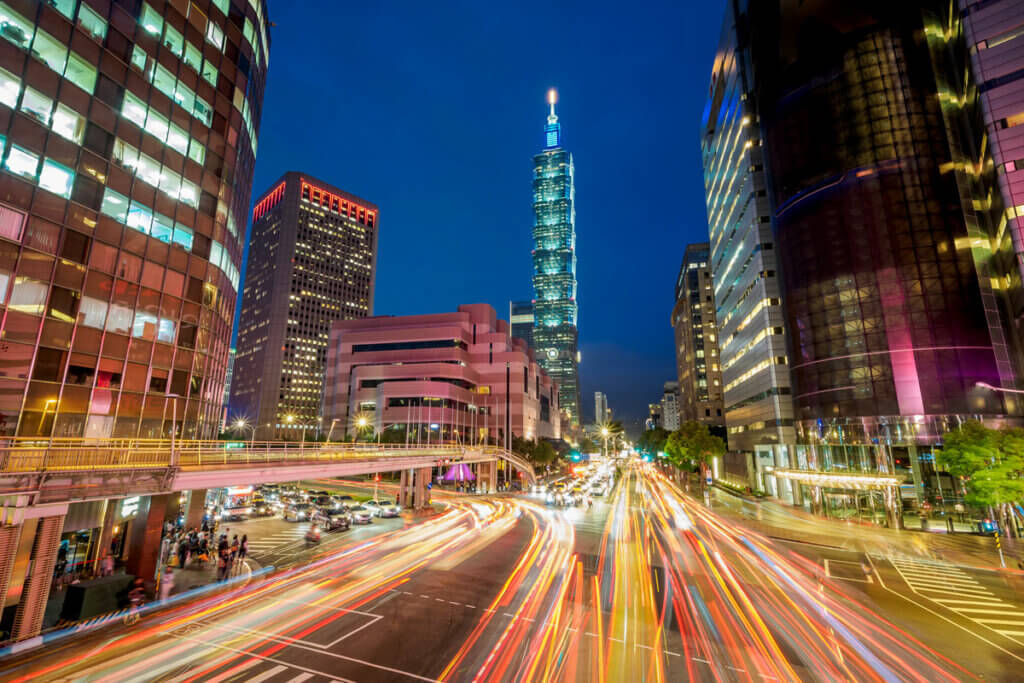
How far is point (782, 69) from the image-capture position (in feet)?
186

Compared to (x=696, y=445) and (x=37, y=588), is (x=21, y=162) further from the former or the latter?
(x=696, y=445)

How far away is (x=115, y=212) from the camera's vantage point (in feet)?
87.6

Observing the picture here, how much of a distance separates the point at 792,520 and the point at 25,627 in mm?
50058

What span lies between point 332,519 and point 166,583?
15021 millimetres

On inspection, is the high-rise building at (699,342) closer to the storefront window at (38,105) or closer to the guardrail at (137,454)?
the guardrail at (137,454)

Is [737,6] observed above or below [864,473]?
above

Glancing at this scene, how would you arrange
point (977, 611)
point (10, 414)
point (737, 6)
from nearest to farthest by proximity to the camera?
1. point (977, 611)
2. point (10, 414)
3. point (737, 6)

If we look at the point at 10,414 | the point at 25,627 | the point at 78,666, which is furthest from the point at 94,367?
the point at 78,666

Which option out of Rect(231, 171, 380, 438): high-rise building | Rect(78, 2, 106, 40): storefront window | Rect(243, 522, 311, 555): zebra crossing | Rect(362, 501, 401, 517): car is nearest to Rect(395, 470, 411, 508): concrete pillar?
Rect(362, 501, 401, 517): car

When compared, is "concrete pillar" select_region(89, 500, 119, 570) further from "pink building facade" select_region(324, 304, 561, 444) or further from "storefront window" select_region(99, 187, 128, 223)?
"pink building facade" select_region(324, 304, 561, 444)

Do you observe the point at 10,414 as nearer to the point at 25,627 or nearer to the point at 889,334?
the point at 25,627

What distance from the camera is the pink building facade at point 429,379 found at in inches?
3371

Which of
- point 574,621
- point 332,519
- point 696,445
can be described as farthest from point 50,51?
point 696,445

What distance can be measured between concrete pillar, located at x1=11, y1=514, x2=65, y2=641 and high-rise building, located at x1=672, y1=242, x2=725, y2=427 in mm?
111706
